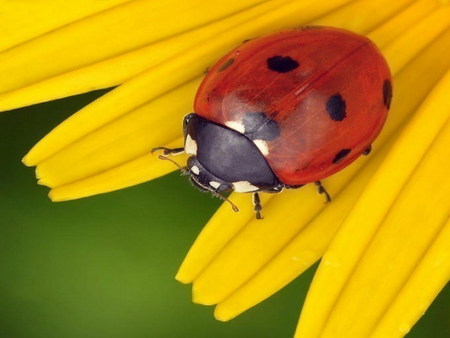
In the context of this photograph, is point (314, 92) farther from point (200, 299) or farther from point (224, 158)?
point (200, 299)

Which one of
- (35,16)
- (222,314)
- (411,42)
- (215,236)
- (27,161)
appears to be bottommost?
(222,314)

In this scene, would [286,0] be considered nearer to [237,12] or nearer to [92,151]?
[237,12]

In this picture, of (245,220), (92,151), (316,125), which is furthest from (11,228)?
(316,125)

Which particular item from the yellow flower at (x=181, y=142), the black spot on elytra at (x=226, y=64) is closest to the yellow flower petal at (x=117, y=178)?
the yellow flower at (x=181, y=142)

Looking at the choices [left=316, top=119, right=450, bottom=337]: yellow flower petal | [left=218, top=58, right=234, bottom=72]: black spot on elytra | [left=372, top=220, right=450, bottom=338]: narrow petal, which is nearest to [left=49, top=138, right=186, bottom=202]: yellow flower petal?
[left=218, top=58, right=234, bottom=72]: black spot on elytra

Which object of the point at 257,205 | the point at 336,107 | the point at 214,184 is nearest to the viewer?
the point at 336,107

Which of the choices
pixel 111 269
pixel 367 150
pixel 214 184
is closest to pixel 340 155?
pixel 367 150

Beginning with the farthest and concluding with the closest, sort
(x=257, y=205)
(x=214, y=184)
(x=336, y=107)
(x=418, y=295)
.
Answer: (x=214, y=184) < (x=257, y=205) < (x=336, y=107) < (x=418, y=295)
